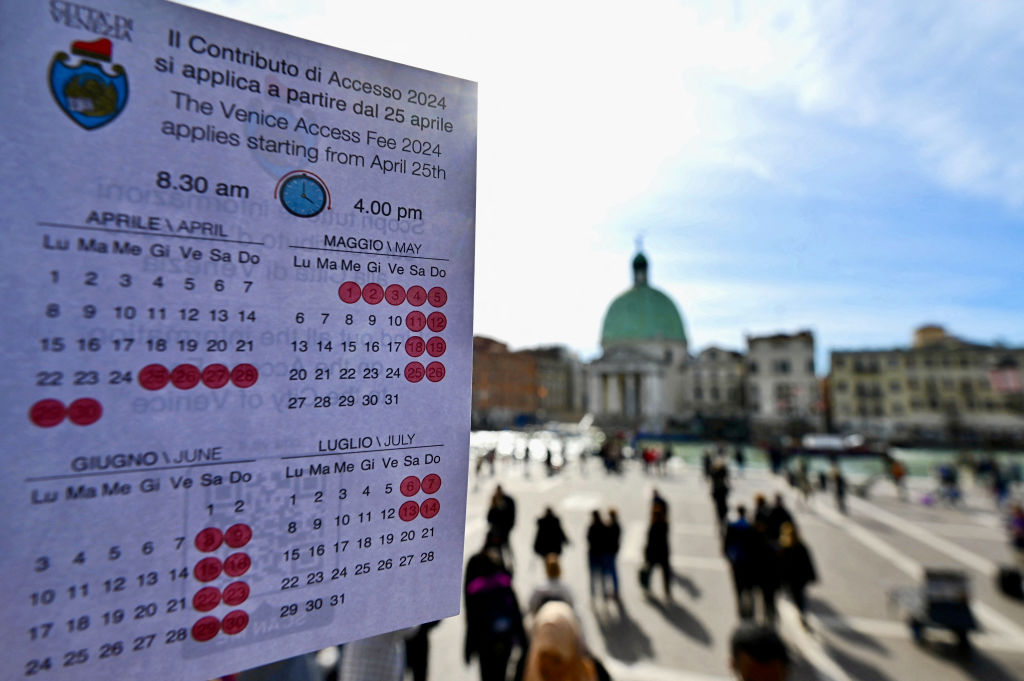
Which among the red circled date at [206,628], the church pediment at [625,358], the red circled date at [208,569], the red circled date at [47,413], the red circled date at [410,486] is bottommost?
the red circled date at [206,628]

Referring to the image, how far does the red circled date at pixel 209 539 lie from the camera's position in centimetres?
116

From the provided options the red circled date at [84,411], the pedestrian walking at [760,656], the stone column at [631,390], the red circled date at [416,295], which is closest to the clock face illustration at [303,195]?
the red circled date at [416,295]

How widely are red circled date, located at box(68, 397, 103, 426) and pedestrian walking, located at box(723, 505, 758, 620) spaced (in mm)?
7556

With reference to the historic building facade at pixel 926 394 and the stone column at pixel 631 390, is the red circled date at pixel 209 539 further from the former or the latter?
the stone column at pixel 631 390

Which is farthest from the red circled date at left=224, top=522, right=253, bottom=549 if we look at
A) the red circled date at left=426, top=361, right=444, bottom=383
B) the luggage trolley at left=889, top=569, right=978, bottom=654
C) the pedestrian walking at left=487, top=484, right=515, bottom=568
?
the luggage trolley at left=889, top=569, right=978, bottom=654

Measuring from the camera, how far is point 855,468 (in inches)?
1219

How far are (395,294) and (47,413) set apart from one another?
0.78 m

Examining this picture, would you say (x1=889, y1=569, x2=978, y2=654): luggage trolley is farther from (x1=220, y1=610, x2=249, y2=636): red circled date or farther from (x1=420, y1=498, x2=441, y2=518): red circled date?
(x1=220, y1=610, x2=249, y2=636): red circled date

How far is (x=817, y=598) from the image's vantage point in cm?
804

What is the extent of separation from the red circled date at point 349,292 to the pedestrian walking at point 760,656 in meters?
3.09

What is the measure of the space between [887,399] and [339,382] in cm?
7311

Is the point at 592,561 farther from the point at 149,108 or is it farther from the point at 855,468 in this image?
the point at 855,468

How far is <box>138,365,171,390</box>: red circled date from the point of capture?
1129 millimetres

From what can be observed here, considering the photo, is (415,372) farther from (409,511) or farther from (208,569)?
(208,569)
